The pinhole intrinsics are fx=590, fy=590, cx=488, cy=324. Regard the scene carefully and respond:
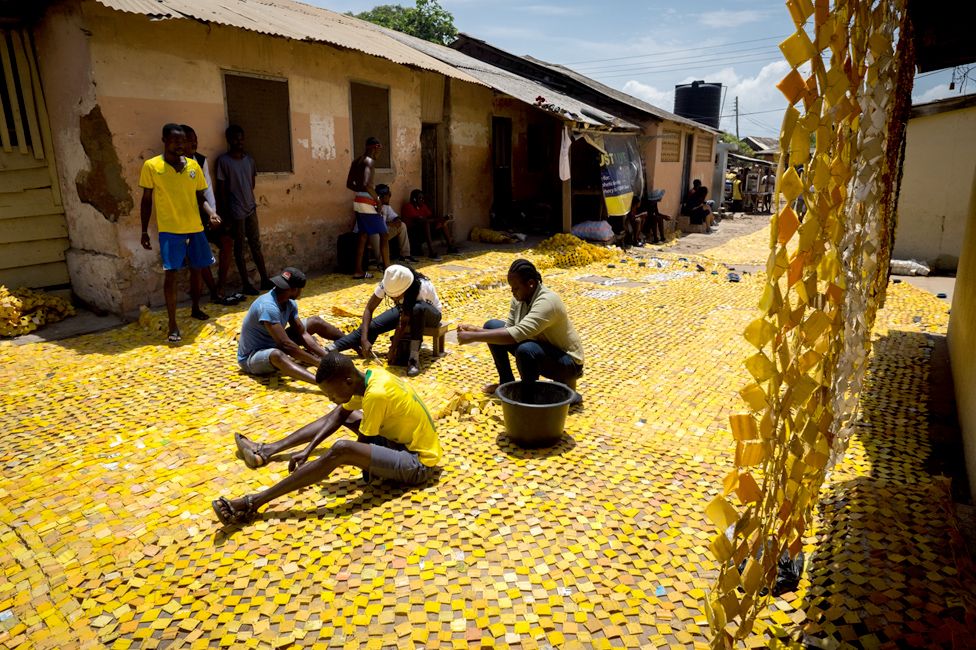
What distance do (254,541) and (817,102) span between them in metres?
3.16

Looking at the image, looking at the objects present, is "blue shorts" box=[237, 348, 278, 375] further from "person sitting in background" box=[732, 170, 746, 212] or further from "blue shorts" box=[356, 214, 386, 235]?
"person sitting in background" box=[732, 170, 746, 212]

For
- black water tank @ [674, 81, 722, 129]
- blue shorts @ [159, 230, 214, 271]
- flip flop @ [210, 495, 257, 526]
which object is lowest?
flip flop @ [210, 495, 257, 526]

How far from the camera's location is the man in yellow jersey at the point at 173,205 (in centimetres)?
608

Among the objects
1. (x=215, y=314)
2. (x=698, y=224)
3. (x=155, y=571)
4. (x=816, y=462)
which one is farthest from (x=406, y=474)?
(x=698, y=224)

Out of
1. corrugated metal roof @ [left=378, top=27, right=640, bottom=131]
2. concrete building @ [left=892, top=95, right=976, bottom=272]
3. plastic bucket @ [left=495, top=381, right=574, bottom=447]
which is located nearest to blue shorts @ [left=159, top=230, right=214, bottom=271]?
plastic bucket @ [left=495, top=381, right=574, bottom=447]

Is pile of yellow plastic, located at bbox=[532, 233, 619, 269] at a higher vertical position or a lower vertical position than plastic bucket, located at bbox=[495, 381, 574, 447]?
higher

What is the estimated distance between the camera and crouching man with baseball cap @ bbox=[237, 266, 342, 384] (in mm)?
5180

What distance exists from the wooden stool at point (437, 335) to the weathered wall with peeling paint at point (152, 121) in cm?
355

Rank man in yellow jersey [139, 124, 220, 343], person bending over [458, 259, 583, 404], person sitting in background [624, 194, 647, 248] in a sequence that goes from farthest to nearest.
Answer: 1. person sitting in background [624, 194, 647, 248]
2. man in yellow jersey [139, 124, 220, 343]
3. person bending over [458, 259, 583, 404]

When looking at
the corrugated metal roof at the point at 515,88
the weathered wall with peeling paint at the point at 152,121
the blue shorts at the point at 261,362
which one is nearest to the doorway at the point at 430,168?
the corrugated metal roof at the point at 515,88

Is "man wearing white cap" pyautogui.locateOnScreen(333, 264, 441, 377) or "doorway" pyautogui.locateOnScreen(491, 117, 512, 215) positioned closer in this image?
"man wearing white cap" pyautogui.locateOnScreen(333, 264, 441, 377)

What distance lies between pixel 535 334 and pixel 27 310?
5.85m

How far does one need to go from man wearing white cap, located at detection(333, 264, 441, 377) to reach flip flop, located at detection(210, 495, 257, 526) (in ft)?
8.23

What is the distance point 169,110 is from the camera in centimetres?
705
